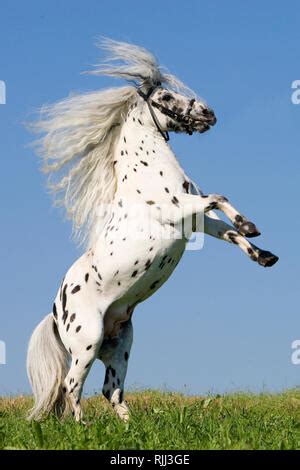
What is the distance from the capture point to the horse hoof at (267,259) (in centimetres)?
868

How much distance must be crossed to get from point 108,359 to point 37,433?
2.68m

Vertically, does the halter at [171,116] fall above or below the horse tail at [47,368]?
above

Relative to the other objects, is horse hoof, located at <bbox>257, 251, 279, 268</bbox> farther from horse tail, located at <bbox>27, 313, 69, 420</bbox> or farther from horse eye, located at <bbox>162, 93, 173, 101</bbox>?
horse tail, located at <bbox>27, 313, 69, 420</bbox>

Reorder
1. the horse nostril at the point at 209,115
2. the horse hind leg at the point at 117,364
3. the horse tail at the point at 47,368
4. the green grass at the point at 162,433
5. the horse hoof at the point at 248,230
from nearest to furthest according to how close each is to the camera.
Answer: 1. the green grass at the point at 162,433
2. the horse hoof at the point at 248,230
3. the horse hind leg at the point at 117,364
4. the horse nostril at the point at 209,115
5. the horse tail at the point at 47,368

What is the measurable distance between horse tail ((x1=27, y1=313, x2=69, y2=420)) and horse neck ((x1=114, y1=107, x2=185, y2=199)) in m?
1.99

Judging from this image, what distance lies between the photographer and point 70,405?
Result: 9891mm

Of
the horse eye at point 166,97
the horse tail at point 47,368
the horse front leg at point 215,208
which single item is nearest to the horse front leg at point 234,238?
the horse front leg at point 215,208

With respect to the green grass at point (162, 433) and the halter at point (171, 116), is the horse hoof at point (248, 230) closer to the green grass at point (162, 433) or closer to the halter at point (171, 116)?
the halter at point (171, 116)

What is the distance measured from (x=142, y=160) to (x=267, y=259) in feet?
6.28

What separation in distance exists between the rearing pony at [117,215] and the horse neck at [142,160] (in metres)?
0.01

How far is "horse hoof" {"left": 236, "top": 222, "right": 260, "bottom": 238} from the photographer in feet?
28.4

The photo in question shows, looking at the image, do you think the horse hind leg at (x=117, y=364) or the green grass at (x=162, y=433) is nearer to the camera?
the green grass at (x=162, y=433)

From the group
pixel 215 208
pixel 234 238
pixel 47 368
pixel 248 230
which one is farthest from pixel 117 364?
pixel 248 230
